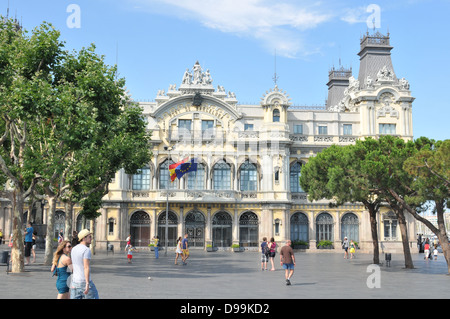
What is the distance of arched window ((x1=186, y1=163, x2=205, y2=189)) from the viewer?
54.9m

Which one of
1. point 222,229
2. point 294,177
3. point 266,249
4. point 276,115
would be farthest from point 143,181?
point 266,249

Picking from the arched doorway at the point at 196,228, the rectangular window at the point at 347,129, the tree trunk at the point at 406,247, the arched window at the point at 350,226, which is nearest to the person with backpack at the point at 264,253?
the tree trunk at the point at 406,247

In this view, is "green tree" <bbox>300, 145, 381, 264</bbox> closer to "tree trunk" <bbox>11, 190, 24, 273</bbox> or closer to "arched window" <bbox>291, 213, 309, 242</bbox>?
"tree trunk" <bbox>11, 190, 24, 273</bbox>

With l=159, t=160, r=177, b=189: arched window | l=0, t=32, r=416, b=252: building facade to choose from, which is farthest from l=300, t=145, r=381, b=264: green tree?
l=159, t=160, r=177, b=189: arched window

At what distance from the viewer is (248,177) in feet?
183

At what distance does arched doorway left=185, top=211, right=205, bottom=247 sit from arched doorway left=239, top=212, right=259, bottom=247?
4104 mm

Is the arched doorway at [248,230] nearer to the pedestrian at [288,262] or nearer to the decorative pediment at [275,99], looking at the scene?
the decorative pediment at [275,99]

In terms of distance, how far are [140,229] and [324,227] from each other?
20026mm

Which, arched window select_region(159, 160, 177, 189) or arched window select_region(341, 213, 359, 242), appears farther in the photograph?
arched window select_region(341, 213, 359, 242)

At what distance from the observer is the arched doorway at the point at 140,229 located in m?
53.8

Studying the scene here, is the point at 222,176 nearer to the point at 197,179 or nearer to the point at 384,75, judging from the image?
the point at 197,179

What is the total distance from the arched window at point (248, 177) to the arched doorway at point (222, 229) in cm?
373
